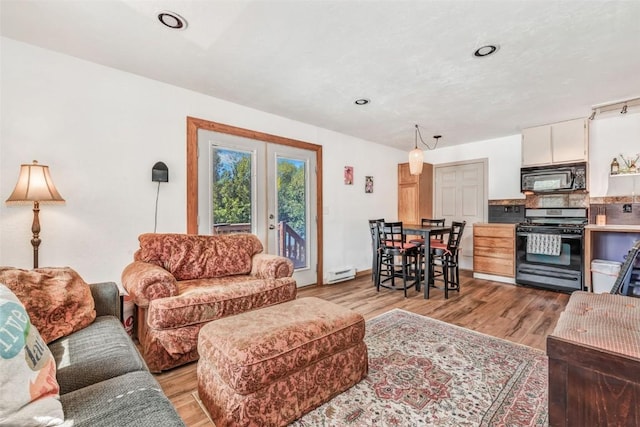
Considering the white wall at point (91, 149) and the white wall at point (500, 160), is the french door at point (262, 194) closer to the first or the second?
the white wall at point (91, 149)

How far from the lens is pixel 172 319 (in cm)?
198

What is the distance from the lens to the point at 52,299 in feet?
4.85

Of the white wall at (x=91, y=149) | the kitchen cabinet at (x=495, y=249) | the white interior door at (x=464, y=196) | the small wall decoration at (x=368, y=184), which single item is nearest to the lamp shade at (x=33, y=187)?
the white wall at (x=91, y=149)

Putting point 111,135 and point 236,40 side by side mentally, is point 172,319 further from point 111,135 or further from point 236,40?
point 236,40

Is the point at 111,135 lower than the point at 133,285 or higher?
higher

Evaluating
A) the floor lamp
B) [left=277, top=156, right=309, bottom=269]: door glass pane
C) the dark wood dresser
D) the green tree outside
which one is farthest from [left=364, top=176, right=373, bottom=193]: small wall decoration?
the floor lamp

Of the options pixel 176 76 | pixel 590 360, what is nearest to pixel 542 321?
pixel 590 360

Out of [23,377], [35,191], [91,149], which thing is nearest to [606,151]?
[23,377]

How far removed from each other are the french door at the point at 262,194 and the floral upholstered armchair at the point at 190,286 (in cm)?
48

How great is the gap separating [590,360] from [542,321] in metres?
2.14

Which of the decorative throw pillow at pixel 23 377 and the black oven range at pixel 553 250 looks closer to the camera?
the decorative throw pillow at pixel 23 377

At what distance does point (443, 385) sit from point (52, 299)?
7.58 feet

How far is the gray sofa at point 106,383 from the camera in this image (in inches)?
34.6

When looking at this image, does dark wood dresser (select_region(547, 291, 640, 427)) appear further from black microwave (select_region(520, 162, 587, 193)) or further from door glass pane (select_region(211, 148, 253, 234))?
black microwave (select_region(520, 162, 587, 193))
